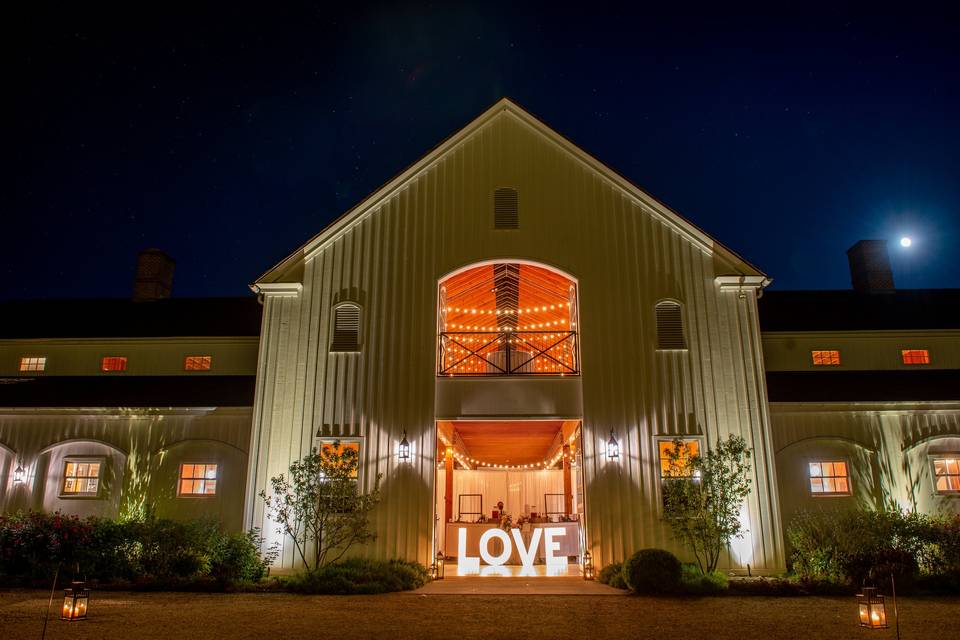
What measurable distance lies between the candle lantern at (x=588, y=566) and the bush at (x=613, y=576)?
33cm

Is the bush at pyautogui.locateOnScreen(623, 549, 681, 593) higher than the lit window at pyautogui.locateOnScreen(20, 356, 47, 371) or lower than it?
lower

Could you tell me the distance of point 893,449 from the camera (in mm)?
16609

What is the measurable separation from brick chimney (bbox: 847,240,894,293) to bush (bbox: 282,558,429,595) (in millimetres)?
17911

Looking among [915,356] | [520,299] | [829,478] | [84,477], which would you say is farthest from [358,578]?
[915,356]

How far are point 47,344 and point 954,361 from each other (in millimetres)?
25902

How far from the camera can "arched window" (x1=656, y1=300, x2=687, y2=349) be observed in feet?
52.4

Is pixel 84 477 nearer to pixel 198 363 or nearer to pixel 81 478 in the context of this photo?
pixel 81 478

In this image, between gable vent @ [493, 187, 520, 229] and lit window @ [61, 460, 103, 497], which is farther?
lit window @ [61, 460, 103, 497]

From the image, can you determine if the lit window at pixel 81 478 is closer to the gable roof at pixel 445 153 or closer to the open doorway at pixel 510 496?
the gable roof at pixel 445 153

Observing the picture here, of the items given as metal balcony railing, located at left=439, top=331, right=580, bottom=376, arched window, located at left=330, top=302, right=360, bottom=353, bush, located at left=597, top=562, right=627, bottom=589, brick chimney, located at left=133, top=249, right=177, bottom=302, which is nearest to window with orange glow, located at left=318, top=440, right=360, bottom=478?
arched window, located at left=330, top=302, right=360, bottom=353

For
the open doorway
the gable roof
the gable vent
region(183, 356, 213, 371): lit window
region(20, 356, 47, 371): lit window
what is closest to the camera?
the open doorway

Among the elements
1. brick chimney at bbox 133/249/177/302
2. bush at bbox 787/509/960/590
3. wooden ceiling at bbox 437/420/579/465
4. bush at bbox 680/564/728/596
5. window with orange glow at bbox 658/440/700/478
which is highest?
brick chimney at bbox 133/249/177/302

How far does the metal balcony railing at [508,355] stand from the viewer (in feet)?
52.3

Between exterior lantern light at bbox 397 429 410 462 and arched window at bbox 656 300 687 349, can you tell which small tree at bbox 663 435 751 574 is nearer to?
arched window at bbox 656 300 687 349
